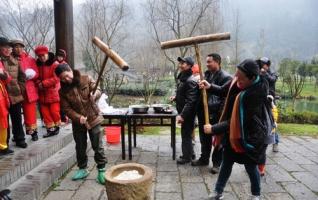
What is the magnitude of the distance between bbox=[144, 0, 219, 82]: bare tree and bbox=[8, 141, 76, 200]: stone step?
7.58 m

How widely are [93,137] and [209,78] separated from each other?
1985mm

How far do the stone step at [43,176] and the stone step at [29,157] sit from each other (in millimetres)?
60

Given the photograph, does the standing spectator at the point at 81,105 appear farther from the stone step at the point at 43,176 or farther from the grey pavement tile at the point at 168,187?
the grey pavement tile at the point at 168,187

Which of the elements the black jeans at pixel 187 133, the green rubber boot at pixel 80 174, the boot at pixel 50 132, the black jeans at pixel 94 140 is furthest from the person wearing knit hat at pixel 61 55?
the black jeans at pixel 187 133

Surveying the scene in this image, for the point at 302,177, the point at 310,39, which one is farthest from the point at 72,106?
the point at 310,39

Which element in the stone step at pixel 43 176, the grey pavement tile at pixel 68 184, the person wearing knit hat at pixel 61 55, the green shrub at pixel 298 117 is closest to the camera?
the stone step at pixel 43 176

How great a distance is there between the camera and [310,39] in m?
55.6

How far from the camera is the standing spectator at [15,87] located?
4188mm

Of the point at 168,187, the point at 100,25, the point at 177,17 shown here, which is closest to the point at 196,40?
the point at 168,187

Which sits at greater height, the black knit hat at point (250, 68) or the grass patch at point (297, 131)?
the black knit hat at point (250, 68)

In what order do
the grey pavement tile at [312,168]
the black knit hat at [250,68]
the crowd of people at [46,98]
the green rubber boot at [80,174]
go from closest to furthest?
the black knit hat at [250,68] → the crowd of people at [46,98] → the green rubber boot at [80,174] → the grey pavement tile at [312,168]

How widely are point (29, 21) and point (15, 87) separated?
9.80m

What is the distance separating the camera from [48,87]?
16.1ft

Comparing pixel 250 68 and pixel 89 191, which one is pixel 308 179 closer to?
pixel 250 68
